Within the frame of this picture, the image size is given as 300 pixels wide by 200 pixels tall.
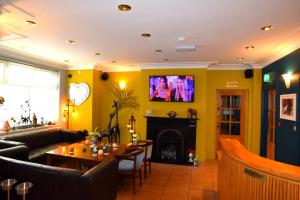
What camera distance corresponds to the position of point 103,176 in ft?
7.68

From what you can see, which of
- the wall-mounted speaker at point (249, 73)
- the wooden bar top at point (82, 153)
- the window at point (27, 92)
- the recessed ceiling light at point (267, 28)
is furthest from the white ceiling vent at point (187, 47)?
the window at point (27, 92)

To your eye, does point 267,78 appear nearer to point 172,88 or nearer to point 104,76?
point 172,88

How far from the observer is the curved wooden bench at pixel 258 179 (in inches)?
59.1

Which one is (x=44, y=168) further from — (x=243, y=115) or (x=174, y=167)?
(x=243, y=115)

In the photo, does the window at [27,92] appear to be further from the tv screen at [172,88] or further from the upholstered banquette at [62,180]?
the tv screen at [172,88]

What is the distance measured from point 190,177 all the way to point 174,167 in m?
0.73

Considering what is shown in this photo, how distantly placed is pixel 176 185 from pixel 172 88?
256cm

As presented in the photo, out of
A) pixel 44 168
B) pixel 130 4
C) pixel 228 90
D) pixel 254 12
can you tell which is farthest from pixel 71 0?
pixel 228 90

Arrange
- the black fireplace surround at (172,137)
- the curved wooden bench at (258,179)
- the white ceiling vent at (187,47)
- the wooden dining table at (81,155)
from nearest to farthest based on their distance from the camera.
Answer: the curved wooden bench at (258,179), the wooden dining table at (81,155), the white ceiling vent at (187,47), the black fireplace surround at (172,137)

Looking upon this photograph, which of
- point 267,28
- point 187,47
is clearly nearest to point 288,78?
point 267,28

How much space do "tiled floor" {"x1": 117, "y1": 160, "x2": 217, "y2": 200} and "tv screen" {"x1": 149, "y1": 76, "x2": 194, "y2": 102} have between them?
1817 millimetres

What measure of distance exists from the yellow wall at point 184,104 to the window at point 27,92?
0.72m

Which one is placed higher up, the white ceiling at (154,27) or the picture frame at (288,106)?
the white ceiling at (154,27)

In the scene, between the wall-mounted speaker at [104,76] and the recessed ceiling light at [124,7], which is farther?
the wall-mounted speaker at [104,76]
